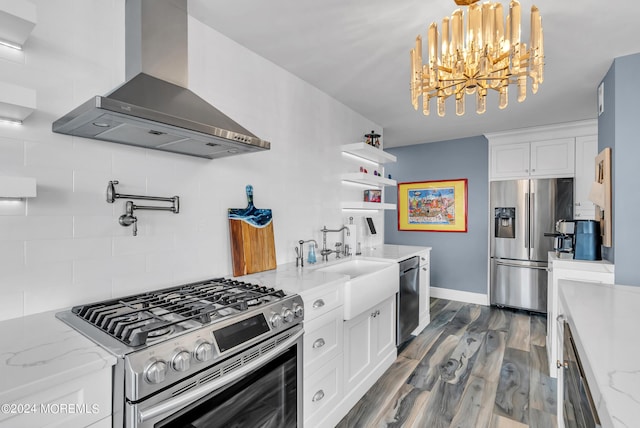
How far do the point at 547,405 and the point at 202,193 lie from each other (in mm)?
2836

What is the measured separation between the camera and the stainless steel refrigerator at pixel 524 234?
4164mm

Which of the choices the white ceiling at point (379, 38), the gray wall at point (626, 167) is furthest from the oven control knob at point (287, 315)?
the gray wall at point (626, 167)

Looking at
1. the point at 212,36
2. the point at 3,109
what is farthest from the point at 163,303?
the point at 212,36

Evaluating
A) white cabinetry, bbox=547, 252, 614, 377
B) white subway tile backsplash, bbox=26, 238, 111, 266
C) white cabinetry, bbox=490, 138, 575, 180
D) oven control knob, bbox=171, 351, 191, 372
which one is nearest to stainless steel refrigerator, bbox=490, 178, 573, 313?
white cabinetry, bbox=490, 138, 575, 180

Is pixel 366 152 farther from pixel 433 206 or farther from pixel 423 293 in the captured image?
pixel 433 206

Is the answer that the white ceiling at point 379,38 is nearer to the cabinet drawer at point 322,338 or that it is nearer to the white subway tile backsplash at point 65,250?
the white subway tile backsplash at point 65,250

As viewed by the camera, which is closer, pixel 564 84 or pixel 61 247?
pixel 61 247

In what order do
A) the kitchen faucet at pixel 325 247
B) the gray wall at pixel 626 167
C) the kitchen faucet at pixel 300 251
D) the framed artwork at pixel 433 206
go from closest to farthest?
1. the gray wall at pixel 626 167
2. the kitchen faucet at pixel 300 251
3. the kitchen faucet at pixel 325 247
4. the framed artwork at pixel 433 206

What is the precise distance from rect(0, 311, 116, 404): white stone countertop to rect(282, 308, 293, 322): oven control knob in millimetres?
726

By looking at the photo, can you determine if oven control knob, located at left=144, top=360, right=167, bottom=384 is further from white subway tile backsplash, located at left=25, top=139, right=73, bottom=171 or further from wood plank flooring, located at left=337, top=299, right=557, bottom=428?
wood plank flooring, located at left=337, top=299, right=557, bottom=428

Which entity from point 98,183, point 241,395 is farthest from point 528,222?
point 98,183

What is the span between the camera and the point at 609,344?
39.4 inches

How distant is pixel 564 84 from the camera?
2.92m

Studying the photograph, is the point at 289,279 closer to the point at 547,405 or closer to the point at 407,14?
the point at 407,14
